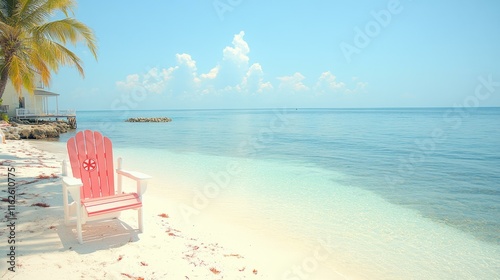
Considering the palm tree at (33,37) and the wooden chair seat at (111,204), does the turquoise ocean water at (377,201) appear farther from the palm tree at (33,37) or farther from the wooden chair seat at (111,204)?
the palm tree at (33,37)

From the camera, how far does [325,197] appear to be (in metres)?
7.42

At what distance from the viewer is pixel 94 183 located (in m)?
4.45

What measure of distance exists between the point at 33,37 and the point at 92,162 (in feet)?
24.8

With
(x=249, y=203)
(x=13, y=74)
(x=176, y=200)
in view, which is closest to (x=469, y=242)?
(x=249, y=203)

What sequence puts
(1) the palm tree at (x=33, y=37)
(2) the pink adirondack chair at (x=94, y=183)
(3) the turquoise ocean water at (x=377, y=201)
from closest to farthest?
(2) the pink adirondack chair at (x=94, y=183) < (3) the turquoise ocean water at (x=377, y=201) < (1) the palm tree at (x=33, y=37)

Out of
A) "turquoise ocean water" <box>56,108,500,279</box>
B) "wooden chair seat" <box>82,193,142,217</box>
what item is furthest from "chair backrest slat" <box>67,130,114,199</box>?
"turquoise ocean water" <box>56,108,500,279</box>

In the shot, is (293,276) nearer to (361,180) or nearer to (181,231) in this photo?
(181,231)

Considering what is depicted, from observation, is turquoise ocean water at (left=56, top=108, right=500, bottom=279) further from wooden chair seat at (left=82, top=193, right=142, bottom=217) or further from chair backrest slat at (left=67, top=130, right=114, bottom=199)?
wooden chair seat at (left=82, top=193, right=142, bottom=217)

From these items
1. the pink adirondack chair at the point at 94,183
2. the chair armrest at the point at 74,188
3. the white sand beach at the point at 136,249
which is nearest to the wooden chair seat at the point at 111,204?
the pink adirondack chair at the point at 94,183

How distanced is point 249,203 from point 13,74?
330 inches

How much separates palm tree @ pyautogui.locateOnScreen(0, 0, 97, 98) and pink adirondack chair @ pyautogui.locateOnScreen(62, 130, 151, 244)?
6684 millimetres

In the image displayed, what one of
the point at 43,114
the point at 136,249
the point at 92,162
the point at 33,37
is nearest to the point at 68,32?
the point at 33,37

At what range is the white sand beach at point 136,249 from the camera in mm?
3193

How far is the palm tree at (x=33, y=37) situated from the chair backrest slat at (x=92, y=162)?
6.65 m
